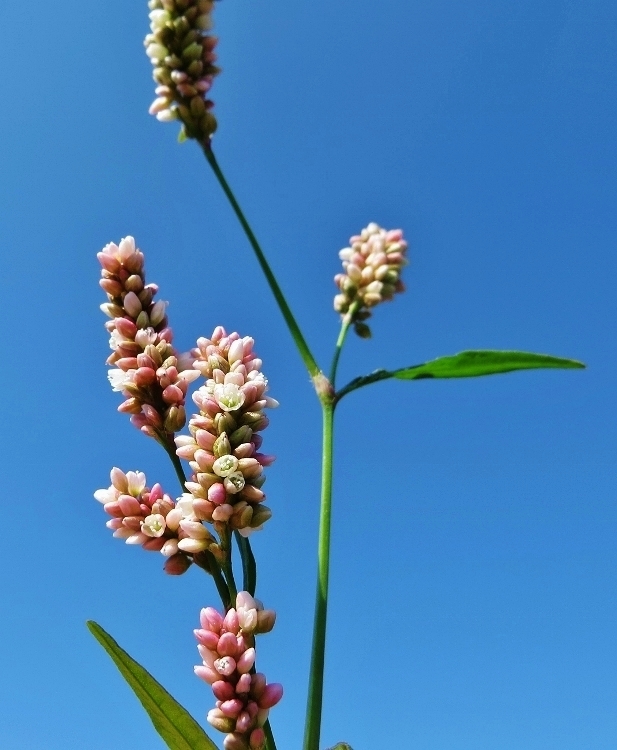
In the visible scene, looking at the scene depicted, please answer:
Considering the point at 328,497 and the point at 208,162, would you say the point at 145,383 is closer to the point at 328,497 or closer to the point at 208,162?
the point at 328,497

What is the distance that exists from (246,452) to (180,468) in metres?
0.18

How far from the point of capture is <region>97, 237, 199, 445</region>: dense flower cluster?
1278 millimetres

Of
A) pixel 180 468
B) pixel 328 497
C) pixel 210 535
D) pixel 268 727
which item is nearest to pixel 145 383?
pixel 180 468

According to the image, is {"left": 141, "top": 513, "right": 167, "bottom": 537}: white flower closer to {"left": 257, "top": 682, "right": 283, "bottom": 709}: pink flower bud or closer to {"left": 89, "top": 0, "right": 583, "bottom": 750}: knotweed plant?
{"left": 89, "top": 0, "right": 583, "bottom": 750}: knotweed plant

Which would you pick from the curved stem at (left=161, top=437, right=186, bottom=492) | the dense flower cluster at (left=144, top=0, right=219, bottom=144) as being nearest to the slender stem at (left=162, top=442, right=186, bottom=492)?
the curved stem at (left=161, top=437, right=186, bottom=492)

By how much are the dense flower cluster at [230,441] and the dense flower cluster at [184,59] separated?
0.70 meters

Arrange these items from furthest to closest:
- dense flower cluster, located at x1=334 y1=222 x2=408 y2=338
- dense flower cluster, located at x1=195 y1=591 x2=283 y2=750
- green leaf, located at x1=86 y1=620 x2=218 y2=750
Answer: dense flower cluster, located at x1=334 y1=222 x2=408 y2=338 → green leaf, located at x1=86 y1=620 x2=218 y2=750 → dense flower cluster, located at x1=195 y1=591 x2=283 y2=750

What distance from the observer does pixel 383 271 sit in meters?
2.02

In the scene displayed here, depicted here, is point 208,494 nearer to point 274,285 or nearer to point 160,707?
point 160,707

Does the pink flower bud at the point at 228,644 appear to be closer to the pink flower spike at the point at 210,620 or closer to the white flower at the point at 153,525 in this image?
the pink flower spike at the point at 210,620

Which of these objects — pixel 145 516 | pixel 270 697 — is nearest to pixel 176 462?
pixel 145 516

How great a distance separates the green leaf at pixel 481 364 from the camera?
158 centimetres

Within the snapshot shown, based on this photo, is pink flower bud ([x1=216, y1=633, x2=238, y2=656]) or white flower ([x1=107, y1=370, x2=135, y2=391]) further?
white flower ([x1=107, y1=370, x2=135, y2=391])

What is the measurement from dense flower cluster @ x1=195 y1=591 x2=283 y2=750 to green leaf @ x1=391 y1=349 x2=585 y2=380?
73 cm
